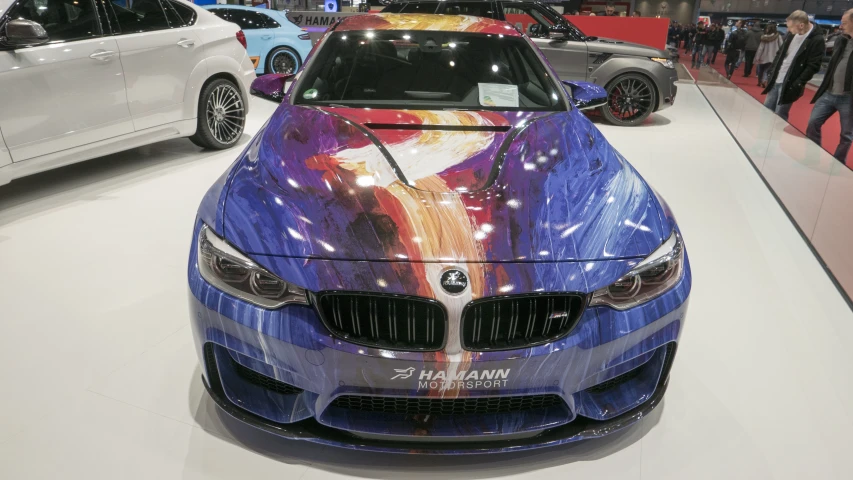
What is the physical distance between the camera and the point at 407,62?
2717 millimetres

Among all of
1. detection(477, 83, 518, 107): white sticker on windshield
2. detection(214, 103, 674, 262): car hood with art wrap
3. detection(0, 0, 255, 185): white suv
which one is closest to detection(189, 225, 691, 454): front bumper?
detection(214, 103, 674, 262): car hood with art wrap

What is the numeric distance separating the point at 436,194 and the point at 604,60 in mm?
5874

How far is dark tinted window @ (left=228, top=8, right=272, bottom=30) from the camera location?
8859 mm

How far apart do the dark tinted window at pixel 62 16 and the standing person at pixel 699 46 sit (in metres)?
14.3

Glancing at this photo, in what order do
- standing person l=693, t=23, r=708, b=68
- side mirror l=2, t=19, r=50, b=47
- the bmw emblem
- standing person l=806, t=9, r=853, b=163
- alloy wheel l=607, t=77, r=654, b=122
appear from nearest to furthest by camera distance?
the bmw emblem
side mirror l=2, t=19, r=50, b=47
standing person l=806, t=9, r=853, b=163
alloy wheel l=607, t=77, r=654, b=122
standing person l=693, t=23, r=708, b=68

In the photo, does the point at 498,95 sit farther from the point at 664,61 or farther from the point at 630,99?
the point at 664,61

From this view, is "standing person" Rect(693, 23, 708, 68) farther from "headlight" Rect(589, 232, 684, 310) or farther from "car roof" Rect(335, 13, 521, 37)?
"headlight" Rect(589, 232, 684, 310)

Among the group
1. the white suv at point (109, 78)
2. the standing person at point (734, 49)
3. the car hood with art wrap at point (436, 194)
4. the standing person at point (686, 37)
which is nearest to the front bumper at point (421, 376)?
the car hood with art wrap at point (436, 194)

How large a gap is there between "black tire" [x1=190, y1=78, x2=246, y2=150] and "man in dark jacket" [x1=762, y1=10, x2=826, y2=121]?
5.14 m

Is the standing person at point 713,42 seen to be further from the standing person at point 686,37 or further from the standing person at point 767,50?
the standing person at point 686,37

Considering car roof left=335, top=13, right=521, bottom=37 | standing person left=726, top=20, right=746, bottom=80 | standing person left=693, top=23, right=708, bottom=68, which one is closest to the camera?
car roof left=335, top=13, right=521, bottom=37

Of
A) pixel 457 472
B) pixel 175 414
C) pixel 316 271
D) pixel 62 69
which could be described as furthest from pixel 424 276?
pixel 62 69

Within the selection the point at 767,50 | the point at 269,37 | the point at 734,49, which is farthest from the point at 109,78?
the point at 734,49

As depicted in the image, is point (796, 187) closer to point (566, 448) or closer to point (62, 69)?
point (566, 448)
